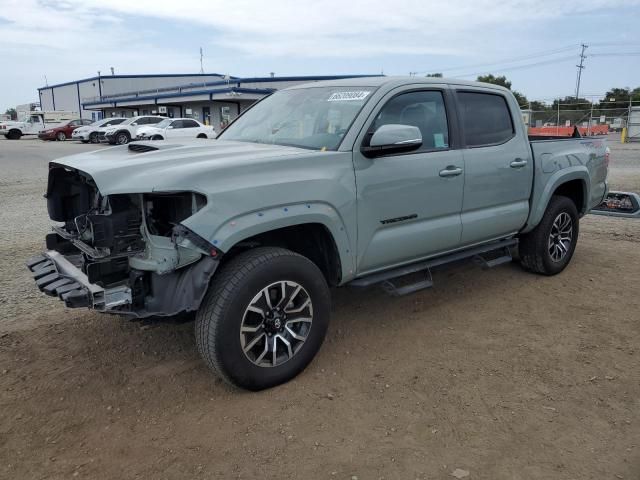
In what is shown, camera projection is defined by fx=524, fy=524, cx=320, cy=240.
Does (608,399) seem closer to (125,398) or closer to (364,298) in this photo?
(364,298)

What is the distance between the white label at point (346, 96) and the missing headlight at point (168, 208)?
1.56 m

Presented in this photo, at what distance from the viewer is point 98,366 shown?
12.0ft

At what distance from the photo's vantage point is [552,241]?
554cm

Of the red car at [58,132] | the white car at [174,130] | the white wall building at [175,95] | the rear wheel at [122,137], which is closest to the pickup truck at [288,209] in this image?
the white car at [174,130]

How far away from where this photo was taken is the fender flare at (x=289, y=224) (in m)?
2.99

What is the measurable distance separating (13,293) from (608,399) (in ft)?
16.5

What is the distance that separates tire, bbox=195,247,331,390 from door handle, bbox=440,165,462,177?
4.60ft

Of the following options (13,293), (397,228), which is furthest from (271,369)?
(13,293)

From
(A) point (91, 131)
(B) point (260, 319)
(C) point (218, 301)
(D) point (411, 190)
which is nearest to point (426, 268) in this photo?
(D) point (411, 190)

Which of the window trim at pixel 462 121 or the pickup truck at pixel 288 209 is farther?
the window trim at pixel 462 121

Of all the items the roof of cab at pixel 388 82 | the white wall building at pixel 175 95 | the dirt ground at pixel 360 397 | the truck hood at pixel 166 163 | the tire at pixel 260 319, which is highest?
the white wall building at pixel 175 95

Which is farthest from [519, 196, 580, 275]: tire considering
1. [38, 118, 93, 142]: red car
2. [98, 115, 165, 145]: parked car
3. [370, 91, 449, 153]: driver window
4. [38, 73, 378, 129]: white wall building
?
[38, 118, 93, 142]: red car

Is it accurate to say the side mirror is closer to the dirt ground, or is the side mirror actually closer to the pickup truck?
the pickup truck

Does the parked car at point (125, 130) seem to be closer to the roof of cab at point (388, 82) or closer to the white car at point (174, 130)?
the white car at point (174, 130)
